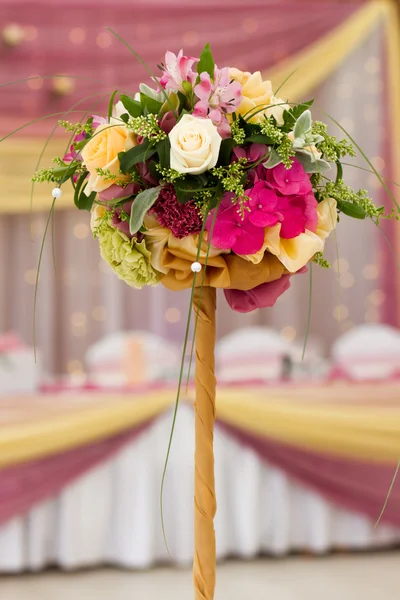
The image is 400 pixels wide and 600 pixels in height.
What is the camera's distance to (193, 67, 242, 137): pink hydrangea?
2.76ft

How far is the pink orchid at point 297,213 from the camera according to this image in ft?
2.88

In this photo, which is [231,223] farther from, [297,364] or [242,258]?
[297,364]

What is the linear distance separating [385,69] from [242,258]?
133 inches

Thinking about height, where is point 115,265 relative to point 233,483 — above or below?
above

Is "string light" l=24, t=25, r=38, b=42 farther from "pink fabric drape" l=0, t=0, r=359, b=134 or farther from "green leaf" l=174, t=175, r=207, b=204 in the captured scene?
"green leaf" l=174, t=175, r=207, b=204

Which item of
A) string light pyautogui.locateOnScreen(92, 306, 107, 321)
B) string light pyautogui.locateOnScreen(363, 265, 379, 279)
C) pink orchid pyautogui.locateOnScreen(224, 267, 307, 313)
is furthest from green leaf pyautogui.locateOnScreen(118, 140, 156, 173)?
string light pyautogui.locateOnScreen(363, 265, 379, 279)

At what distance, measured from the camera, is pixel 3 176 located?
3502 millimetres

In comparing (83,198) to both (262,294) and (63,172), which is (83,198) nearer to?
(63,172)

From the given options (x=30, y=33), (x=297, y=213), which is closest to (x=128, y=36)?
(x=30, y=33)

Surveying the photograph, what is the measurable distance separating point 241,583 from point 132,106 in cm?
185

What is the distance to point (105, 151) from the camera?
2.85ft

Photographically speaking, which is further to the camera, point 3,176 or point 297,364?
point 3,176

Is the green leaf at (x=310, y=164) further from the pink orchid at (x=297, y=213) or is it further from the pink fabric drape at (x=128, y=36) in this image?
the pink fabric drape at (x=128, y=36)

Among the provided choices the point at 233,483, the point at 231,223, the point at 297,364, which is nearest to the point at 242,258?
the point at 231,223
